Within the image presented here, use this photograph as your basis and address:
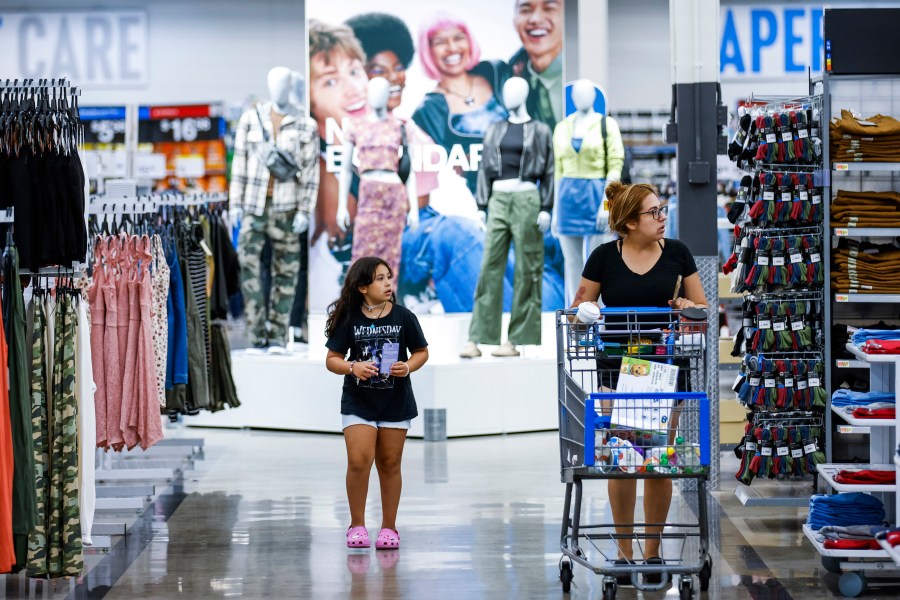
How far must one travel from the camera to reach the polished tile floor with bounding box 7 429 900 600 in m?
5.22

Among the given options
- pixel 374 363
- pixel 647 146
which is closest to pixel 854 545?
pixel 374 363

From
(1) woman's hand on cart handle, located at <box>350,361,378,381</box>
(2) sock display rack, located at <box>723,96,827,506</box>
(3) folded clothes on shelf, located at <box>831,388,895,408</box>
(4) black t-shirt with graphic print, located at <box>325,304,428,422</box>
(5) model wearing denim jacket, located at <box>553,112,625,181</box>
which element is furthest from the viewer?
(5) model wearing denim jacket, located at <box>553,112,625,181</box>

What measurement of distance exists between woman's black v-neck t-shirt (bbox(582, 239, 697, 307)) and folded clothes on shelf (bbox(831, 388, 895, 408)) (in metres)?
0.96

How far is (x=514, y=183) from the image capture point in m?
9.87

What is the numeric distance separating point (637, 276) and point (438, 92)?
6258 mm

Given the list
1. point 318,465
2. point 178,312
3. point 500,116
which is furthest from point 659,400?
point 500,116

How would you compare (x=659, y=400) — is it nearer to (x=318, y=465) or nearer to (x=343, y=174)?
(x=318, y=465)

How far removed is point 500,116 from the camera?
1088 cm

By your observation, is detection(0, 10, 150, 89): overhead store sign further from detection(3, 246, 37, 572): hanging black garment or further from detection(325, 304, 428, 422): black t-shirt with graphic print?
detection(3, 246, 37, 572): hanging black garment

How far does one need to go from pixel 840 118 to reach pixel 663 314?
1706 mm

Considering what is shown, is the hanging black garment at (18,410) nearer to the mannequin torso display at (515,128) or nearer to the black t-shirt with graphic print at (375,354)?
the black t-shirt with graphic print at (375,354)

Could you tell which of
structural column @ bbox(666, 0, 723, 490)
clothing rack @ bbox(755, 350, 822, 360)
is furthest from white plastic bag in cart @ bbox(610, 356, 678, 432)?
structural column @ bbox(666, 0, 723, 490)

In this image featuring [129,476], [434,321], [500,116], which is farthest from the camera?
[500,116]

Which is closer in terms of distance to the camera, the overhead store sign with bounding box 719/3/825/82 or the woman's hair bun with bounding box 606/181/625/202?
the woman's hair bun with bounding box 606/181/625/202
